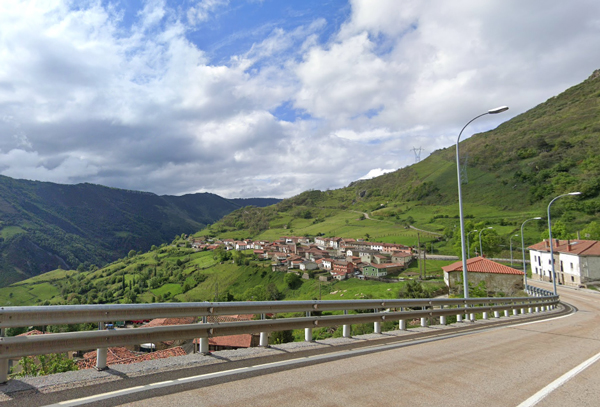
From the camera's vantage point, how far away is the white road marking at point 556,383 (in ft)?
16.8

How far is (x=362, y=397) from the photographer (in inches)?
190

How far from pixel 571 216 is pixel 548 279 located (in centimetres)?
4453

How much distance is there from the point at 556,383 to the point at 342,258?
121917 mm

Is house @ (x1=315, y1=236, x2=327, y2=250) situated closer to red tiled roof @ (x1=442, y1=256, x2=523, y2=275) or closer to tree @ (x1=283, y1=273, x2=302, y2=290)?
tree @ (x1=283, y1=273, x2=302, y2=290)

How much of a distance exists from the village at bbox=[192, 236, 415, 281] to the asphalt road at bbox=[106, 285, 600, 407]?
86627mm

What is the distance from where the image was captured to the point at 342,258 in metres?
126

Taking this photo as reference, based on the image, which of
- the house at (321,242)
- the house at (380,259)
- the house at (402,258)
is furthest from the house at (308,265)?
the house at (321,242)

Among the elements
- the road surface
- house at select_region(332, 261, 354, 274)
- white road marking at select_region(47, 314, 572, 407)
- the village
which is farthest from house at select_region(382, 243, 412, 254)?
white road marking at select_region(47, 314, 572, 407)

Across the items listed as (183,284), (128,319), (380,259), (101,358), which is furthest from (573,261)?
(183,284)

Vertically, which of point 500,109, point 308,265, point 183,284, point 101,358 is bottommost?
point 183,284

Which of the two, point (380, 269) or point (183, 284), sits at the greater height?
point (380, 269)

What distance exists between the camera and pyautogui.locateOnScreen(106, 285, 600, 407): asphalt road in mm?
4594

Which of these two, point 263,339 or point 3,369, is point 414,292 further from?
point 3,369

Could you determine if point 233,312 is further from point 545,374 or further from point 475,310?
point 475,310
